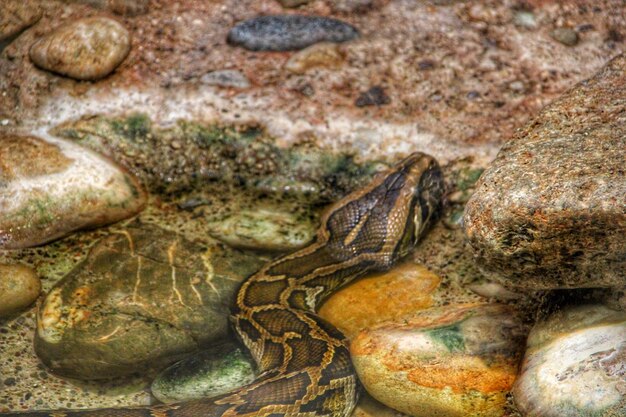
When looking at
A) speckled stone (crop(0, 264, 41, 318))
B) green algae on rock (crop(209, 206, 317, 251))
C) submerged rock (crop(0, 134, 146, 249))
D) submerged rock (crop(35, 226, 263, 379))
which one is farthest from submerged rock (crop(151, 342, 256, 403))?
submerged rock (crop(0, 134, 146, 249))

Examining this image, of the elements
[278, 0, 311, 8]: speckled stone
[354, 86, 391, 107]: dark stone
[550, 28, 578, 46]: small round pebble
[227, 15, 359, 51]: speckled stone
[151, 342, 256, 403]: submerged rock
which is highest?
[550, 28, 578, 46]: small round pebble

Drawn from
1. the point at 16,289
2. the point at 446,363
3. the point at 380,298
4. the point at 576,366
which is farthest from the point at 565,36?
the point at 16,289

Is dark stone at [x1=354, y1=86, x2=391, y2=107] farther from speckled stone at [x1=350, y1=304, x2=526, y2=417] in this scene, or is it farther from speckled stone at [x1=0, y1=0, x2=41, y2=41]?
speckled stone at [x1=0, y1=0, x2=41, y2=41]

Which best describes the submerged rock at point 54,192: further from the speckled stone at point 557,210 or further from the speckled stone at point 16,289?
the speckled stone at point 557,210

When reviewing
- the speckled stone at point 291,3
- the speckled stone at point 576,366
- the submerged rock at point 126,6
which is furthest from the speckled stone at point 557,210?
the submerged rock at point 126,6

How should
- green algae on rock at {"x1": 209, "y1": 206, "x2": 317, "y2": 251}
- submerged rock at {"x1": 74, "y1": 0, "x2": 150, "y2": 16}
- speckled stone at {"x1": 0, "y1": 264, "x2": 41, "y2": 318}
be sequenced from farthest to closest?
submerged rock at {"x1": 74, "y1": 0, "x2": 150, "y2": 16} < green algae on rock at {"x1": 209, "y1": 206, "x2": 317, "y2": 251} < speckled stone at {"x1": 0, "y1": 264, "x2": 41, "y2": 318}

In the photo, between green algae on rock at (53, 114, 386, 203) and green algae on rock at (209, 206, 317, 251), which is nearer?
green algae on rock at (209, 206, 317, 251)

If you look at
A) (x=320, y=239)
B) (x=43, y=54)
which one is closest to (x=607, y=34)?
(x=320, y=239)
